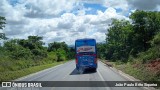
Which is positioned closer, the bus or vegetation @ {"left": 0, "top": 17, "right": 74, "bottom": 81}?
the bus

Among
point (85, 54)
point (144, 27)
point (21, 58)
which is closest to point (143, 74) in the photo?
point (85, 54)

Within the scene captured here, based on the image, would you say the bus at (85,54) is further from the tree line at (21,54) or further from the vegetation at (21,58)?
the tree line at (21,54)

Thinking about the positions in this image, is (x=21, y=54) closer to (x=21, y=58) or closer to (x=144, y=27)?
(x=21, y=58)

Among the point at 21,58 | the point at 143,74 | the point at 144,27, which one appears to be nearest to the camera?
the point at 143,74

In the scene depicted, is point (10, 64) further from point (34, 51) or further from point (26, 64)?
point (34, 51)

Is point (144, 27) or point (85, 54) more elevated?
point (144, 27)

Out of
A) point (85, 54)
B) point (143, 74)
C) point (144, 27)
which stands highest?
point (144, 27)

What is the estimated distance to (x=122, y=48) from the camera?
6384 centimetres

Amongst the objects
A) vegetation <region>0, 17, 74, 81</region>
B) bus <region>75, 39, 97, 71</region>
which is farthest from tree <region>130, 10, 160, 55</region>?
vegetation <region>0, 17, 74, 81</region>

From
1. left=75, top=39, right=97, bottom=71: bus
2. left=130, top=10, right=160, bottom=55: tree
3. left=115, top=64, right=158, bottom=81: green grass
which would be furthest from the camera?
left=130, top=10, right=160, bottom=55: tree

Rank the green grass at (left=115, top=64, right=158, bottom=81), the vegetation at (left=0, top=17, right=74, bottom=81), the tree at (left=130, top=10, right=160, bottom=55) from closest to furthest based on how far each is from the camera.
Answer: the green grass at (left=115, top=64, right=158, bottom=81) < the vegetation at (left=0, top=17, right=74, bottom=81) < the tree at (left=130, top=10, right=160, bottom=55)

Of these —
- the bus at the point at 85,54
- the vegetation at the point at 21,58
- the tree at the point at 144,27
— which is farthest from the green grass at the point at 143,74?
the tree at the point at 144,27

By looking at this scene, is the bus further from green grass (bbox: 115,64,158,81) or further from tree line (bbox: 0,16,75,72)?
A: tree line (bbox: 0,16,75,72)

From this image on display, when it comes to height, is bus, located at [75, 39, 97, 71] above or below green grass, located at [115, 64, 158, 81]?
above
